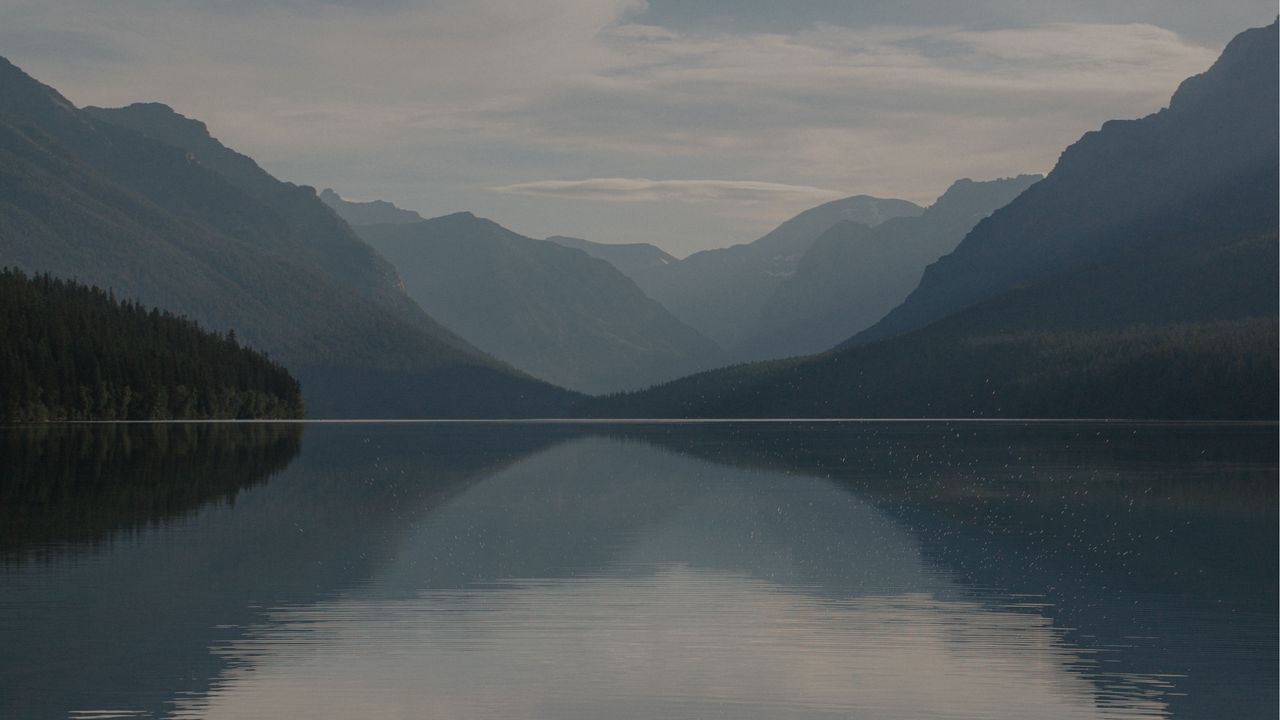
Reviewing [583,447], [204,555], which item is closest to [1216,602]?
[204,555]

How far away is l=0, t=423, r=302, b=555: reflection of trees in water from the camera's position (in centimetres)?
6075

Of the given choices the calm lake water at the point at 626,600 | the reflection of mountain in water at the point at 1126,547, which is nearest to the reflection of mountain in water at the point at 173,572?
the calm lake water at the point at 626,600

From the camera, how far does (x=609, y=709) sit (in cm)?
3156

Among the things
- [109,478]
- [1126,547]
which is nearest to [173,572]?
[1126,547]

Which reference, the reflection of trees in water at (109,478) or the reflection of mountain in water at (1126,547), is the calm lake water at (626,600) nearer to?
the reflection of mountain in water at (1126,547)

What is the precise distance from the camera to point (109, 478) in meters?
86.3

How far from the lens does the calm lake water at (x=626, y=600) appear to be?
108 feet

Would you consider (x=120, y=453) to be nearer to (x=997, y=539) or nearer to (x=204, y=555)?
(x=204, y=555)

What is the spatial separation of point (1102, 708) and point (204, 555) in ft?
106

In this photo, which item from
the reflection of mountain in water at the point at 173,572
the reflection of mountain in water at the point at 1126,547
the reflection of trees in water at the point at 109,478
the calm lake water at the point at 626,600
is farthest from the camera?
the reflection of trees in water at the point at 109,478

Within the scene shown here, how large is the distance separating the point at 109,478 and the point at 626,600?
49.0 m

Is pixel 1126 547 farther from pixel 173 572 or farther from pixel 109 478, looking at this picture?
pixel 109 478

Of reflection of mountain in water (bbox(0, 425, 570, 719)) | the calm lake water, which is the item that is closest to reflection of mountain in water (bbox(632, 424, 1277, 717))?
the calm lake water

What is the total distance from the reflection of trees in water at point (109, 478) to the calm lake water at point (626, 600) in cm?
46
